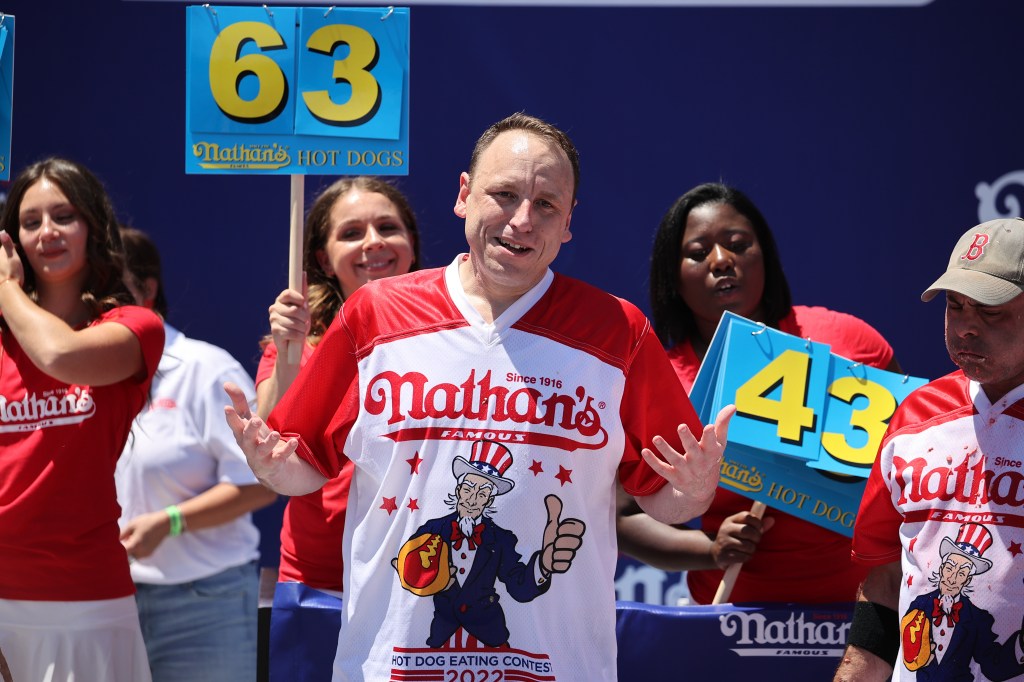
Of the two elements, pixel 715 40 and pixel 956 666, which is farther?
pixel 715 40

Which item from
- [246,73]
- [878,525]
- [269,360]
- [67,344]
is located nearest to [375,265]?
[269,360]

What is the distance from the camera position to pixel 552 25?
4590 mm

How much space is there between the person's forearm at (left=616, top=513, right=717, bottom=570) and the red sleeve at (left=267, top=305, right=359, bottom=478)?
3.83 feet

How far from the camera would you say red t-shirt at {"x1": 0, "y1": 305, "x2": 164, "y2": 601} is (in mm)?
2943

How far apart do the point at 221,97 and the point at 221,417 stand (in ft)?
4.82

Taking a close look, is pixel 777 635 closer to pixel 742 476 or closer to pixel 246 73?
pixel 742 476

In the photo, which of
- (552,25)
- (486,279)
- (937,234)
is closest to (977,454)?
(486,279)

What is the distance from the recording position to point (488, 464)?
227cm

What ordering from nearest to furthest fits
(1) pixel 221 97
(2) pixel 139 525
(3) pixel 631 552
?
1. (1) pixel 221 97
2. (3) pixel 631 552
3. (2) pixel 139 525

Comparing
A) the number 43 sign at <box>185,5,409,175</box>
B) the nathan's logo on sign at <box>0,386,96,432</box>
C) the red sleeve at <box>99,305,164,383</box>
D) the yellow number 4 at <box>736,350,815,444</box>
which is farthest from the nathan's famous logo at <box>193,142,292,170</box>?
the yellow number 4 at <box>736,350,815,444</box>

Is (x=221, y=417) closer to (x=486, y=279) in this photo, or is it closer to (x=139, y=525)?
(x=139, y=525)

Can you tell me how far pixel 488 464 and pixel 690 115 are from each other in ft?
8.76

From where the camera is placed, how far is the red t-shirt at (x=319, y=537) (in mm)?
3088

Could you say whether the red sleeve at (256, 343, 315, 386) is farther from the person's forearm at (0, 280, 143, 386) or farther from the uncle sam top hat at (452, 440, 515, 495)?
the uncle sam top hat at (452, 440, 515, 495)
